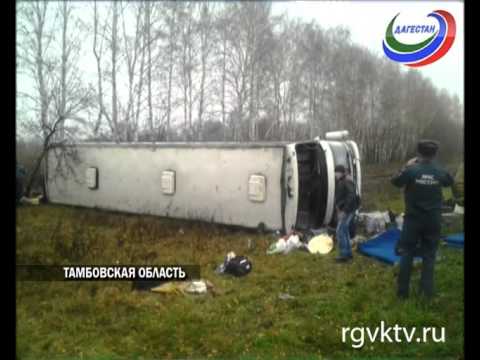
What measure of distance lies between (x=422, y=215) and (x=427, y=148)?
462 millimetres

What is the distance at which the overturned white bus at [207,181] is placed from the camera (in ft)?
9.29

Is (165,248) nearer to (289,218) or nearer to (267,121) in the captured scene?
(289,218)

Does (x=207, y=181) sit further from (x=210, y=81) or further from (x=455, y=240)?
(x=455, y=240)

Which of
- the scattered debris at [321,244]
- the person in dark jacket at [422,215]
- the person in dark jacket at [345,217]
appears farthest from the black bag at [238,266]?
the person in dark jacket at [422,215]

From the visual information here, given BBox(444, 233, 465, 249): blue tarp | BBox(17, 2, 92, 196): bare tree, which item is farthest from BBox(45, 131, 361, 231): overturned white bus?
BBox(444, 233, 465, 249): blue tarp

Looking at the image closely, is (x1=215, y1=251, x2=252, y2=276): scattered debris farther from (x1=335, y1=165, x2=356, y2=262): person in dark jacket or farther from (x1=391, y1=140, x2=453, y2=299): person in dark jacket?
(x1=391, y1=140, x2=453, y2=299): person in dark jacket

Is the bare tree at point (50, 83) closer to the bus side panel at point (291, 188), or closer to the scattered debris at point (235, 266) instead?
the scattered debris at point (235, 266)

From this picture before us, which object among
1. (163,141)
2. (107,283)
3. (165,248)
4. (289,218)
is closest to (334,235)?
(289,218)

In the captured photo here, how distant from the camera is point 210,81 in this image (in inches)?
106

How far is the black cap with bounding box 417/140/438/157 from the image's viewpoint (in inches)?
101

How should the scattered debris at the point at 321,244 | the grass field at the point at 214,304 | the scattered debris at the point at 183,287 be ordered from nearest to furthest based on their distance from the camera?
the grass field at the point at 214,304, the scattered debris at the point at 183,287, the scattered debris at the point at 321,244

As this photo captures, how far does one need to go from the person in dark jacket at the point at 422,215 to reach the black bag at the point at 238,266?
3.37 feet

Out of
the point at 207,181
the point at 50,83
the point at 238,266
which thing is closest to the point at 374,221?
the point at 238,266
